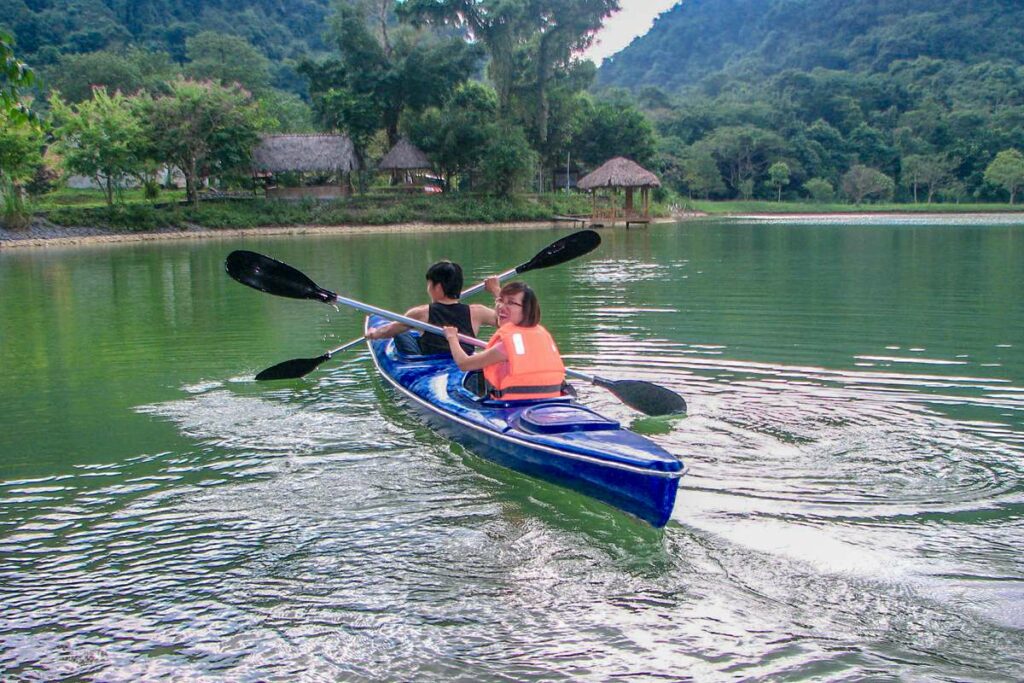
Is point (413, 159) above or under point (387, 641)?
above

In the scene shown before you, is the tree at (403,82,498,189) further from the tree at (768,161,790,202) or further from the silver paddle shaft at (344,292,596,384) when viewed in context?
the silver paddle shaft at (344,292,596,384)

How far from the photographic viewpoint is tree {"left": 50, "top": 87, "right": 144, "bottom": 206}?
30.2 metres

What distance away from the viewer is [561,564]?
13.4 ft

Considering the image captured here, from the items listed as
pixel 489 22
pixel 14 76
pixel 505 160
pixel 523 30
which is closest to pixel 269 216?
pixel 505 160

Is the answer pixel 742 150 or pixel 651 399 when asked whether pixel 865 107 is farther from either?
pixel 651 399

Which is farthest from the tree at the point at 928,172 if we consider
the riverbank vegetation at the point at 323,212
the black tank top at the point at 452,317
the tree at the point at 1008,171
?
the black tank top at the point at 452,317

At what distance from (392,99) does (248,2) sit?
4173 cm

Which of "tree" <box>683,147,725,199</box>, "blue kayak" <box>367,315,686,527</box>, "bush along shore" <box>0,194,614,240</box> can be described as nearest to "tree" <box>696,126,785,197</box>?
"tree" <box>683,147,725,199</box>

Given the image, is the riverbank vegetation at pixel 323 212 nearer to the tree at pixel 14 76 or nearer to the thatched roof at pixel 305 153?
the thatched roof at pixel 305 153

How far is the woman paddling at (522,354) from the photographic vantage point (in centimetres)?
525

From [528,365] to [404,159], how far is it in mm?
36100

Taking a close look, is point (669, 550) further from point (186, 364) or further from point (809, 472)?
point (186, 364)

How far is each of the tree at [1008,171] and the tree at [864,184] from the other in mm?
5294

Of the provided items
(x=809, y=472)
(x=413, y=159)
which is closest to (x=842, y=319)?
(x=809, y=472)
